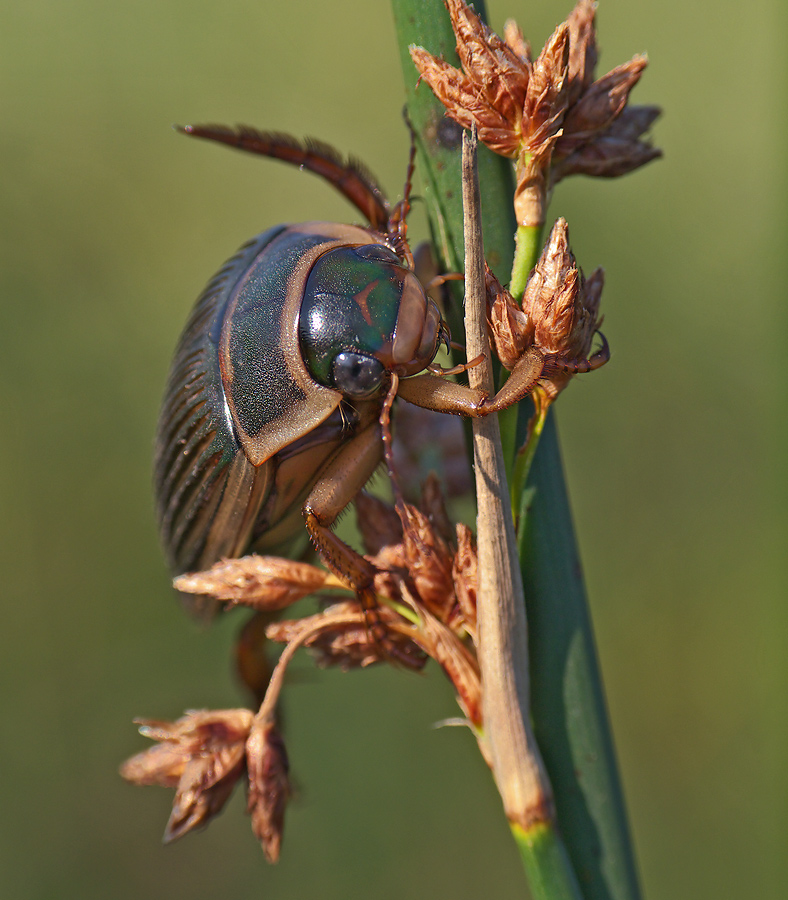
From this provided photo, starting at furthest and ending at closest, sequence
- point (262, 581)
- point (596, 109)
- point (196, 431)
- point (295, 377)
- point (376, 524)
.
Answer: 1. point (196, 431)
2. point (295, 377)
3. point (376, 524)
4. point (262, 581)
5. point (596, 109)

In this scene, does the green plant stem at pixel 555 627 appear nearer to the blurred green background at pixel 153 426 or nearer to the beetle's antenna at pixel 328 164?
the beetle's antenna at pixel 328 164

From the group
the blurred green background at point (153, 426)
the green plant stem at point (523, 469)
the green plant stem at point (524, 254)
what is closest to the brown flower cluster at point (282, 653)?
the green plant stem at point (523, 469)

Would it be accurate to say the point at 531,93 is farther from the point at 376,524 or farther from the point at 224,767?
the point at 224,767

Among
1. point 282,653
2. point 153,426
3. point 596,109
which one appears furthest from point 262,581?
point 153,426

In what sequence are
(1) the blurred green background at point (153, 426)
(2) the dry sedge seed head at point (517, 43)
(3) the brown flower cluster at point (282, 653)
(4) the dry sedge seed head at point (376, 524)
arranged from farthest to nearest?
(1) the blurred green background at point (153, 426), (4) the dry sedge seed head at point (376, 524), (3) the brown flower cluster at point (282, 653), (2) the dry sedge seed head at point (517, 43)

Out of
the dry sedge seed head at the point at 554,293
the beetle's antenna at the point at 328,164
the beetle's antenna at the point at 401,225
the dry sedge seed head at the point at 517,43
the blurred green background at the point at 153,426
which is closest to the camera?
the dry sedge seed head at the point at 554,293

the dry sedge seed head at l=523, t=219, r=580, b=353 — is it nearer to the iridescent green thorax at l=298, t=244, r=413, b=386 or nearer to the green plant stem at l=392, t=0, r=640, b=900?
the green plant stem at l=392, t=0, r=640, b=900

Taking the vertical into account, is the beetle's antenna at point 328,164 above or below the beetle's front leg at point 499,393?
above
